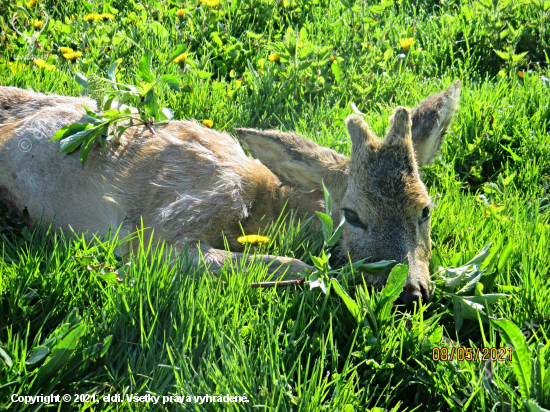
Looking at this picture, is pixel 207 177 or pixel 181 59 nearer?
pixel 207 177

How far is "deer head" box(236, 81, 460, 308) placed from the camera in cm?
317

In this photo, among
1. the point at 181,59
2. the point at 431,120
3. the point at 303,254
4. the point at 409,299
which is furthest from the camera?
the point at 181,59

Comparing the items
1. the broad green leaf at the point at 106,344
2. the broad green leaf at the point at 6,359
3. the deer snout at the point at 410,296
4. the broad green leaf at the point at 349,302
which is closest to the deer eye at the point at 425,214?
the deer snout at the point at 410,296

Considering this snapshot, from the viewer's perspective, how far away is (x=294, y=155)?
3844mm

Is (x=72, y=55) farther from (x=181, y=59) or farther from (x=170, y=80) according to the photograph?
(x=170, y=80)

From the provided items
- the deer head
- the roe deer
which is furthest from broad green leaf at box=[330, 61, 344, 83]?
the deer head

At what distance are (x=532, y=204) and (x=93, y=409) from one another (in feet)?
11.4

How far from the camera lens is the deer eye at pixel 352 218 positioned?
11.2 feet

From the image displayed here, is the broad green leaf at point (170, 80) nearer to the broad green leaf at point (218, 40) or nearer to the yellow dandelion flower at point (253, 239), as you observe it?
the yellow dandelion flower at point (253, 239)
